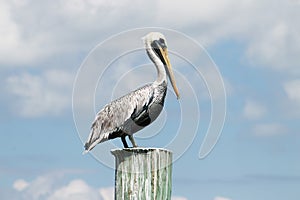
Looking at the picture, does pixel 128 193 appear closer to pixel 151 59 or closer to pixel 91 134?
pixel 91 134

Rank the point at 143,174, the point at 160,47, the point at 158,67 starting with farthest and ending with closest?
the point at 160,47
the point at 158,67
the point at 143,174

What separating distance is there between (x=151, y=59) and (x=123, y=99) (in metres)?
0.83

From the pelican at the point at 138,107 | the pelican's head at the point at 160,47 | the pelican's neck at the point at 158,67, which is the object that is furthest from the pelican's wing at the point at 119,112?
the pelican's head at the point at 160,47

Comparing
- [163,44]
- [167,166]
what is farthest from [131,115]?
[167,166]

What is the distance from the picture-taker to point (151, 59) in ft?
32.0

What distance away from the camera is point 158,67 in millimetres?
9586

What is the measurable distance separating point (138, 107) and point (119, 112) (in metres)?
0.32

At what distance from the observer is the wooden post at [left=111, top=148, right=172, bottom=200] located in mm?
7414

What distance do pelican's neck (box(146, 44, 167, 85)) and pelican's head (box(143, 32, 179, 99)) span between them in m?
0.04

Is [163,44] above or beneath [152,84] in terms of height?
above

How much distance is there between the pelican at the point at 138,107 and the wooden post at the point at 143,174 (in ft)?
5.61

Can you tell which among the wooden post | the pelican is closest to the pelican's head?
the pelican

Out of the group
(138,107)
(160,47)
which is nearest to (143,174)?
(138,107)

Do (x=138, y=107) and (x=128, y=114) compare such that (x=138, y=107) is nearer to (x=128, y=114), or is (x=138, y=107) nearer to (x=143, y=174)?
(x=128, y=114)
